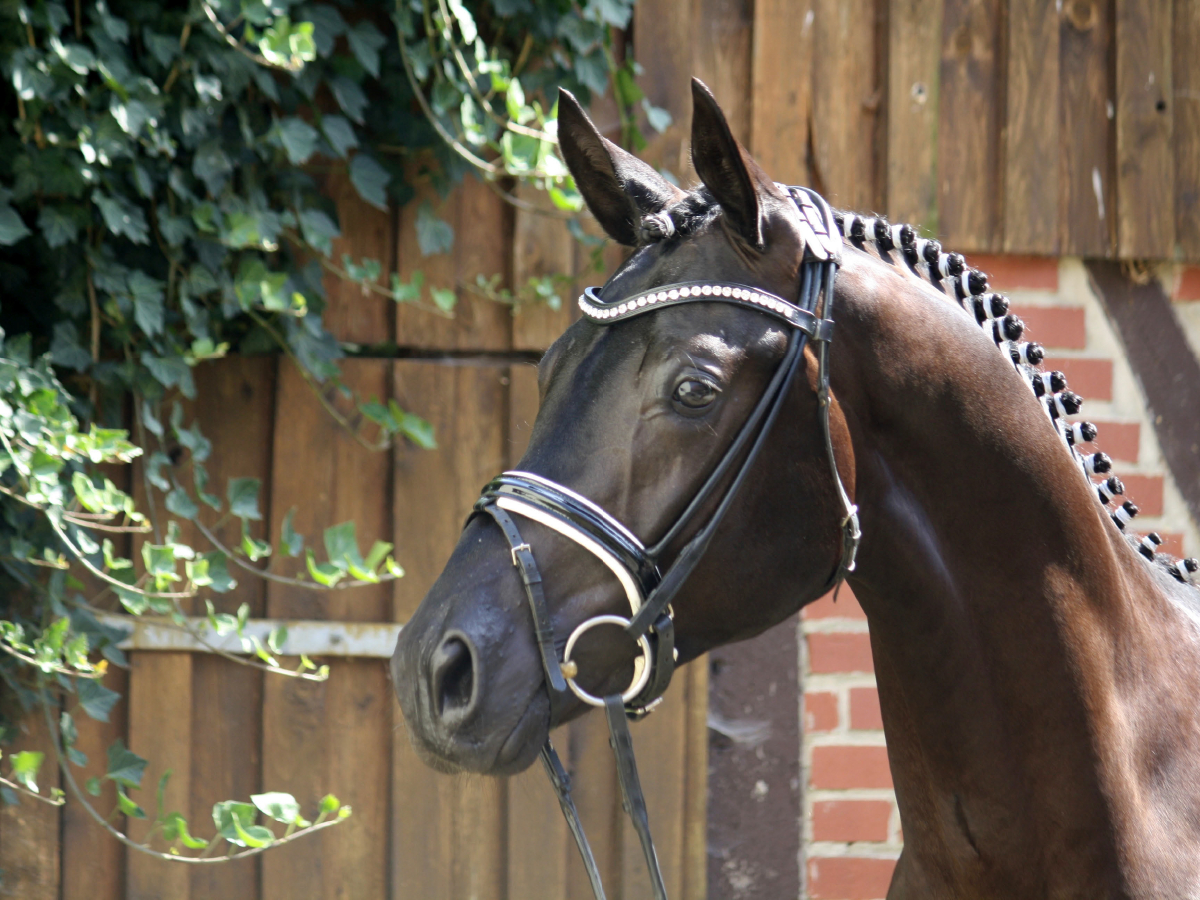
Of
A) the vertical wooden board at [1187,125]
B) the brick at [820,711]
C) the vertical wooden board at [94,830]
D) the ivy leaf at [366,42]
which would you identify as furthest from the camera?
the vertical wooden board at [1187,125]

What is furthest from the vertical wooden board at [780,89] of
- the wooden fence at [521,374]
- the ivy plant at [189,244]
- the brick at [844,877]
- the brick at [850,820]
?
the brick at [844,877]

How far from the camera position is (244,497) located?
2342 mm

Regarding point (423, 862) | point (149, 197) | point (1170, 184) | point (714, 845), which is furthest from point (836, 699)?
point (149, 197)

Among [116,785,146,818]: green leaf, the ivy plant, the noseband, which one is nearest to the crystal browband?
the noseband

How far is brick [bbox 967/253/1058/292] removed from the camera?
2799 millimetres

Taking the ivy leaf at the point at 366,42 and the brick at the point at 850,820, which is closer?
the ivy leaf at the point at 366,42

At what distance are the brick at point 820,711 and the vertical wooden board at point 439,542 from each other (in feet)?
2.77

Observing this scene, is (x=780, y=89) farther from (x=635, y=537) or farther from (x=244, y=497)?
(x=635, y=537)

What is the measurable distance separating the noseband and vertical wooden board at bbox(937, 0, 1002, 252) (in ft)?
5.17

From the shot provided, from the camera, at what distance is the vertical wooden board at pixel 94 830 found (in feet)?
8.16

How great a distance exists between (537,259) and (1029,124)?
4.62 ft

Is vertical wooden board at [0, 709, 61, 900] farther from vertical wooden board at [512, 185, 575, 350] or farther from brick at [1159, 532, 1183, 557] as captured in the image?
brick at [1159, 532, 1183, 557]

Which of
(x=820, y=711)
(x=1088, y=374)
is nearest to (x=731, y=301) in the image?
(x=820, y=711)

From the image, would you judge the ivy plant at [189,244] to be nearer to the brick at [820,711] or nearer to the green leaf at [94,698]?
the green leaf at [94,698]
